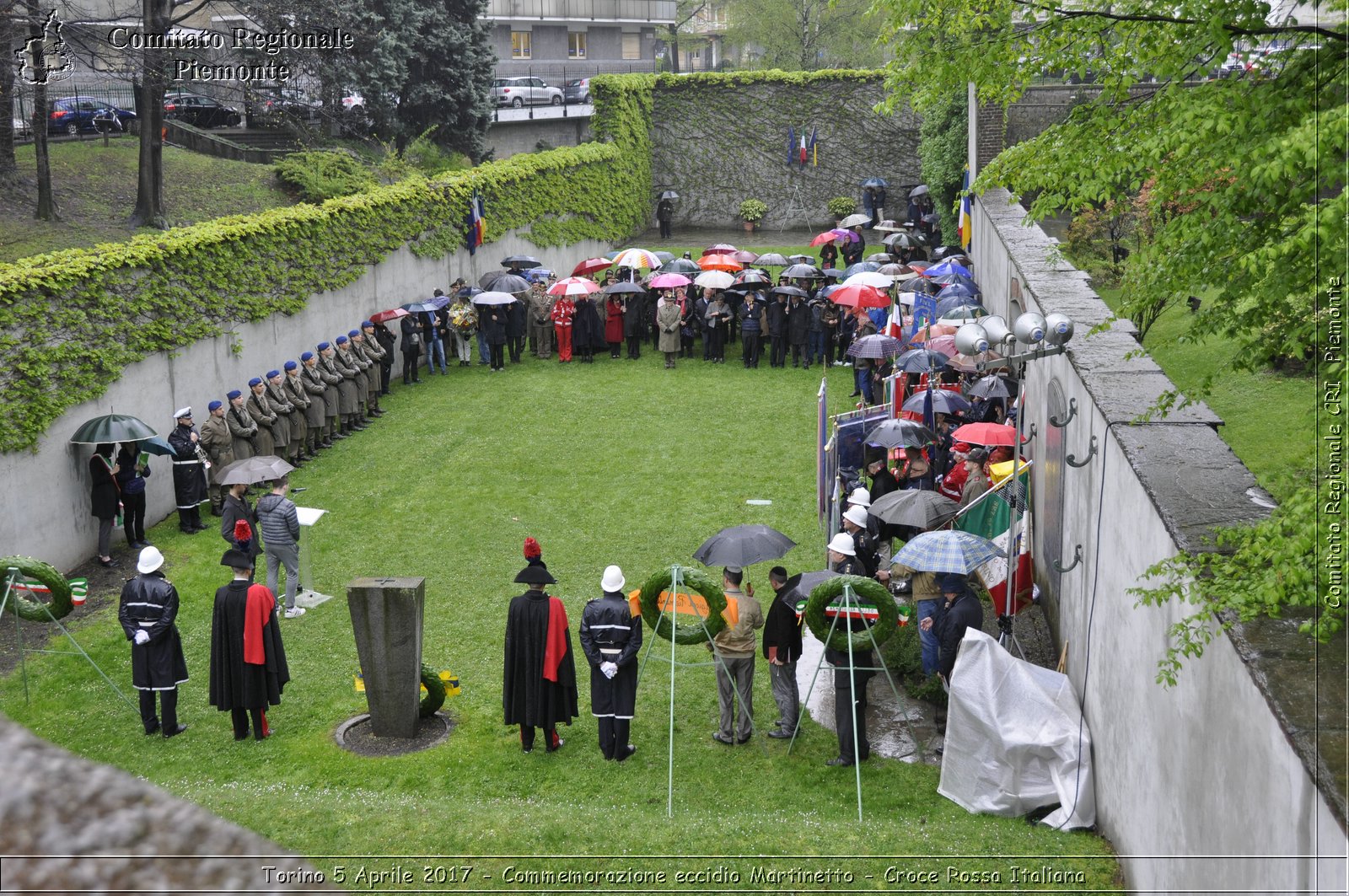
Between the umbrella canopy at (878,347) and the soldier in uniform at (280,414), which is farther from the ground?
the umbrella canopy at (878,347)

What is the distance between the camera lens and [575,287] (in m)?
23.8

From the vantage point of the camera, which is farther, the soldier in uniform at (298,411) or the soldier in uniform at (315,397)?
the soldier in uniform at (315,397)

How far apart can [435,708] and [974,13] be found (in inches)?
265

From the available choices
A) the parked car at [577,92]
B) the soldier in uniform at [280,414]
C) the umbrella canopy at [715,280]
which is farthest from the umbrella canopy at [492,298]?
the parked car at [577,92]

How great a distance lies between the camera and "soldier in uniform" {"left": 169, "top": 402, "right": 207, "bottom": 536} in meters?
15.6

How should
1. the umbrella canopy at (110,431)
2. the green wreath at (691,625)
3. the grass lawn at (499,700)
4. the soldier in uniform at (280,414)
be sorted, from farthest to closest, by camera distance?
the soldier in uniform at (280,414)
the umbrella canopy at (110,431)
the green wreath at (691,625)
the grass lawn at (499,700)

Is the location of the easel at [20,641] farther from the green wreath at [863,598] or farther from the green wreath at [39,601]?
the green wreath at [863,598]

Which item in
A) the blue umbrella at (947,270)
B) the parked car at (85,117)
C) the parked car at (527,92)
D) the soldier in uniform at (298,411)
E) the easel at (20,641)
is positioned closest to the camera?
the easel at (20,641)

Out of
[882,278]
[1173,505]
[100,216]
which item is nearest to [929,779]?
[1173,505]

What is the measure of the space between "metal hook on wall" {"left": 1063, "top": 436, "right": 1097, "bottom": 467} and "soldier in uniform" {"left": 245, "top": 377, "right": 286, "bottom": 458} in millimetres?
11155

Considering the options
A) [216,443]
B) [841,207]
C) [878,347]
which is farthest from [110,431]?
[841,207]

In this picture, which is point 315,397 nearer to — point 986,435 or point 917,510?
point 986,435

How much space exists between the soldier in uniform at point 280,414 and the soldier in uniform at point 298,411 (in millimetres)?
21

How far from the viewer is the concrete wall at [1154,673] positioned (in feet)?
16.4
